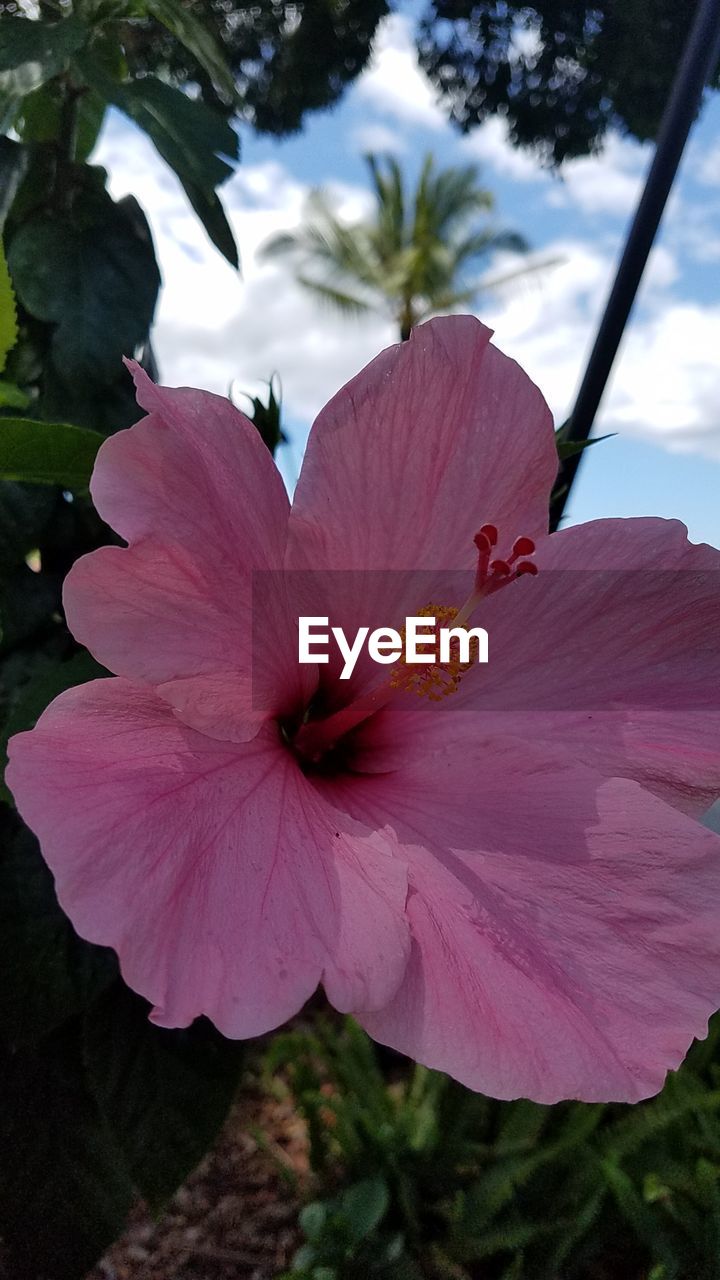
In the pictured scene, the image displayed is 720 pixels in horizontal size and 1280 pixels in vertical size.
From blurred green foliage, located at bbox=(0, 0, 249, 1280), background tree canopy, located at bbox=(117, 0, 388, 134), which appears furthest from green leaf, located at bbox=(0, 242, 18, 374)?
background tree canopy, located at bbox=(117, 0, 388, 134)

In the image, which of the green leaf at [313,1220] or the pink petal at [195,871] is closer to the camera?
the pink petal at [195,871]

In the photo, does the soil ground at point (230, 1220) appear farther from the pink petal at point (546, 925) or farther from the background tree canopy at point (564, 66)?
the background tree canopy at point (564, 66)

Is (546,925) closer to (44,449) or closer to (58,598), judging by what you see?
(44,449)

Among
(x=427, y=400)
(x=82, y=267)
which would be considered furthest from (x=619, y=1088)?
(x=82, y=267)

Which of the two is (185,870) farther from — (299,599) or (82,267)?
(82,267)

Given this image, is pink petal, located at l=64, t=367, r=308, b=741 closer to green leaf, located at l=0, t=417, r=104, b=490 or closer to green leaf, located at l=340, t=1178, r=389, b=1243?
green leaf, located at l=0, t=417, r=104, b=490

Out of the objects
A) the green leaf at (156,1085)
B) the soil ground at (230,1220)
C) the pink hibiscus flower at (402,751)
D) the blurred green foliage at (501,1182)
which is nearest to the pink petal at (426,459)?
the pink hibiscus flower at (402,751)

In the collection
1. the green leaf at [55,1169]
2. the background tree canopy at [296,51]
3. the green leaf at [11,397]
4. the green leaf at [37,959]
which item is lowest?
the green leaf at [55,1169]
